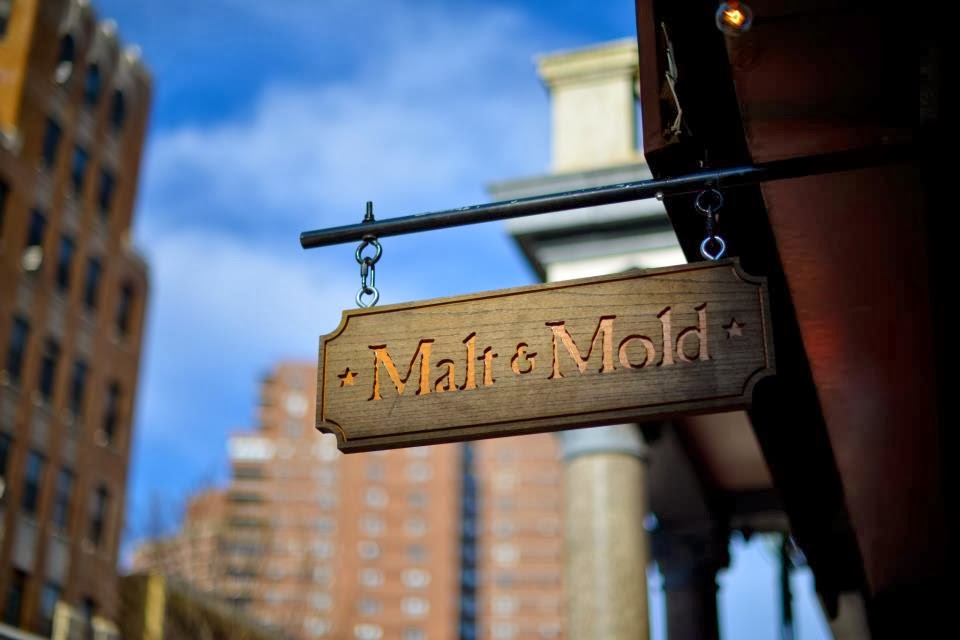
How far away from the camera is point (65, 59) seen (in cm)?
3962

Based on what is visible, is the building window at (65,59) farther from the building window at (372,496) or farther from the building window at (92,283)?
the building window at (372,496)

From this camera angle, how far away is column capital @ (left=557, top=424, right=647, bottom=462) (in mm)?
12664

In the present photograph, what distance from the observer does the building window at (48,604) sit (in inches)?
1319

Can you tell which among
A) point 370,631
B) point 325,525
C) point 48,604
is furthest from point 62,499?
point 325,525

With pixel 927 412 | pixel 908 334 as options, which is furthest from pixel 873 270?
pixel 927 412

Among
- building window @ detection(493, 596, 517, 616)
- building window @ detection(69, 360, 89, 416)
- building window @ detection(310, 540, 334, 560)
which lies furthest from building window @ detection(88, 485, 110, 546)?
building window @ detection(493, 596, 517, 616)

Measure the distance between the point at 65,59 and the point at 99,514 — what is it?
13.4 meters

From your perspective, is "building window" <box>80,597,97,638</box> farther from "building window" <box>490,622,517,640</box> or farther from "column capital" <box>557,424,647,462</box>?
"building window" <box>490,622,517,640</box>

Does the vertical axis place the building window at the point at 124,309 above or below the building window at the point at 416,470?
below

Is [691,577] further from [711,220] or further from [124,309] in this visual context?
[124,309]

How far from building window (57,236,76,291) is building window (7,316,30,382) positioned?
97.3 inches

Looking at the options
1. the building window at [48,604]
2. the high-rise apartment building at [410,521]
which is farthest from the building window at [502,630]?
the building window at [48,604]

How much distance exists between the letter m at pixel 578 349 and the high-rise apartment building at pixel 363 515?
378 feet

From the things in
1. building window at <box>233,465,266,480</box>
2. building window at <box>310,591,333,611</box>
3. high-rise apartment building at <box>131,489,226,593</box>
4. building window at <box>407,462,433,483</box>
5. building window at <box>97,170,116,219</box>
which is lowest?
high-rise apartment building at <box>131,489,226,593</box>
